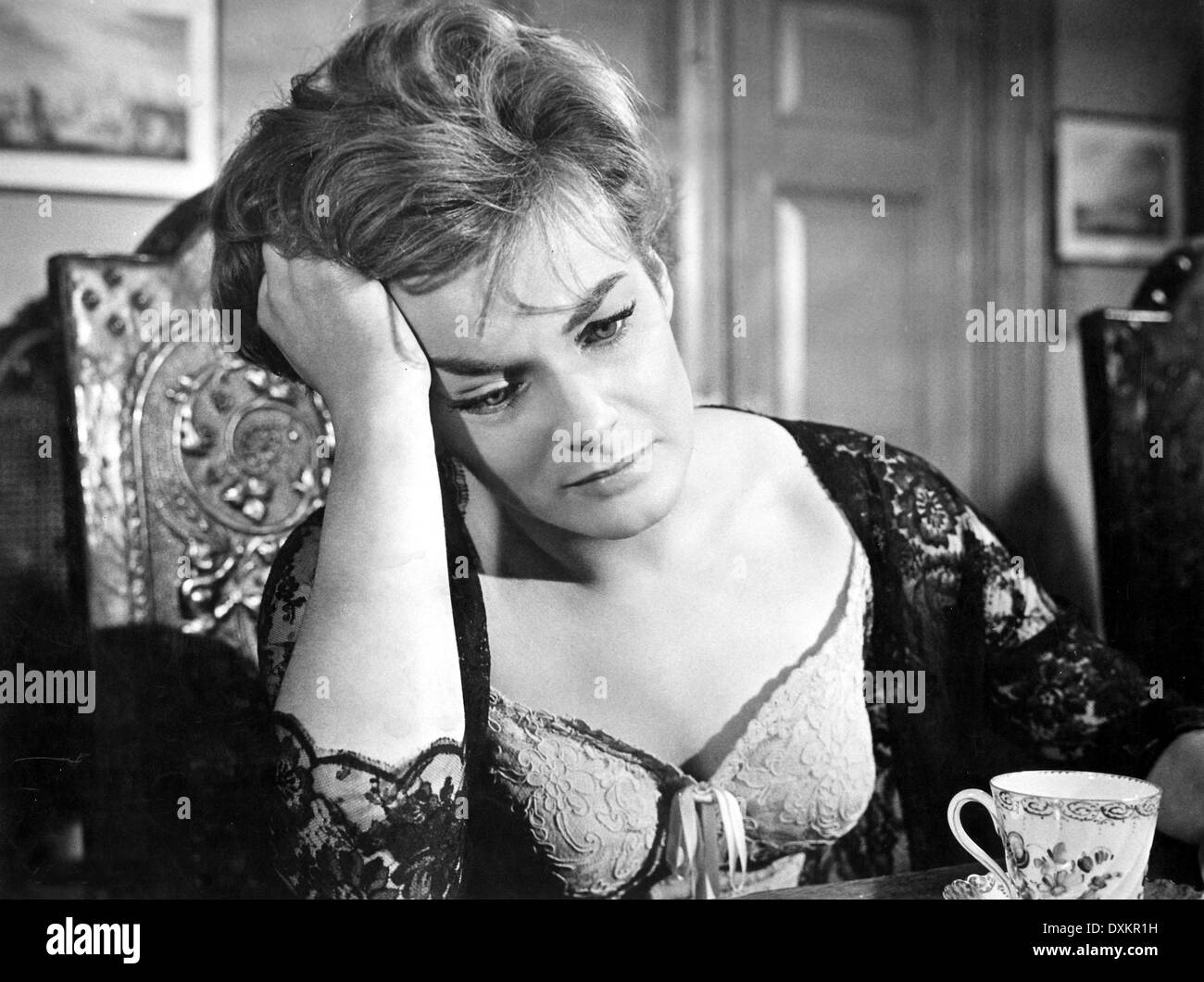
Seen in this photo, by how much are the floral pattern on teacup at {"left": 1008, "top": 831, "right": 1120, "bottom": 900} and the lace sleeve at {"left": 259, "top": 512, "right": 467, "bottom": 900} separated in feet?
1.29

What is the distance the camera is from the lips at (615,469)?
0.83 m

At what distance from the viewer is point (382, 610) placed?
78cm

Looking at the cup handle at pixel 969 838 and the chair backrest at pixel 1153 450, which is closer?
the cup handle at pixel 969 838

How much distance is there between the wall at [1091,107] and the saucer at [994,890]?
22 centimetres

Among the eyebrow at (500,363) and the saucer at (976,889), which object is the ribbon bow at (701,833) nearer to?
the saucer at (976,889)

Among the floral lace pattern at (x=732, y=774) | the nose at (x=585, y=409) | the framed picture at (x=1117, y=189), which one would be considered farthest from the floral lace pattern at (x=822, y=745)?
the framed picture at (x=1117, y=189)

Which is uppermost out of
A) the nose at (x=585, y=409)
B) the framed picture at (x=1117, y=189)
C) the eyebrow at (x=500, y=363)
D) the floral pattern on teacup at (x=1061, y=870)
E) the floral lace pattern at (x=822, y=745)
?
the framed picture at (x=1117, y=189)

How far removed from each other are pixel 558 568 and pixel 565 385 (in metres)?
0.14

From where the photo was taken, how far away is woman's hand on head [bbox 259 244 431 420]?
2.57ft

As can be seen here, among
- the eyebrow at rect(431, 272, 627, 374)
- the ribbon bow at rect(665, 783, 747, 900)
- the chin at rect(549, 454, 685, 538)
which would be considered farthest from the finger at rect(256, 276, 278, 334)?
the ribbon bow at rect(665, 783, 747, 900)

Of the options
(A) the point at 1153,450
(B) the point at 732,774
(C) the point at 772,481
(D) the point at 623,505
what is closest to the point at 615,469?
(D) the point at 623,505

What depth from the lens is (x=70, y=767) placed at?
2.73 ft

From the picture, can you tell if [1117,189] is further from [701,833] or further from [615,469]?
[701,833]
